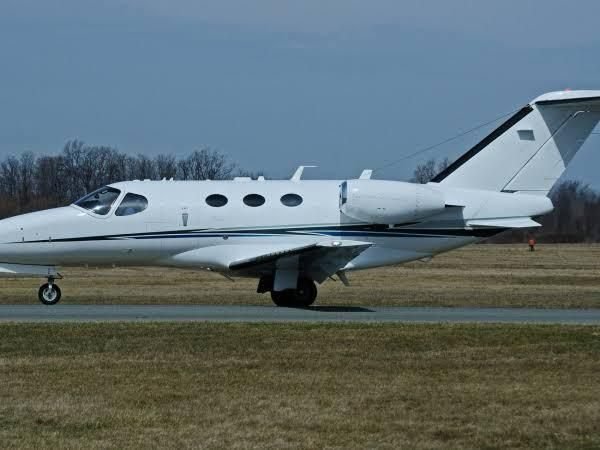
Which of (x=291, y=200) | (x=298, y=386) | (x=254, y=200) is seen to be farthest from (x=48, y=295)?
(x=298, y=386)

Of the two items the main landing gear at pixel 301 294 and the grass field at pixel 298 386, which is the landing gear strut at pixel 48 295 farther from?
the grass field at pixel 298 386

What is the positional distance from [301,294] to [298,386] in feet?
39.0

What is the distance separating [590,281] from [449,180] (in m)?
15.8

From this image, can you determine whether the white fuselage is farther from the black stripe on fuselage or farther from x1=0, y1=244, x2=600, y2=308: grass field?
x1=0, y1=244, x2=600, y2=308: grass field

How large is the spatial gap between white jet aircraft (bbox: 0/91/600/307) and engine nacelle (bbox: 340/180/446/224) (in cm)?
2

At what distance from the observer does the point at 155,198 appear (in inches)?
967

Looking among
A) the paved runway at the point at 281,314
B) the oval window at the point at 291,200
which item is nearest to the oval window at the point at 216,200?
the oval window at the point at 291,200

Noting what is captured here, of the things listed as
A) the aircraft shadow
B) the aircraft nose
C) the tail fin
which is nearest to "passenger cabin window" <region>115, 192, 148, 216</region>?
the aircraft nose

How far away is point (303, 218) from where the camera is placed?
80.6 ft

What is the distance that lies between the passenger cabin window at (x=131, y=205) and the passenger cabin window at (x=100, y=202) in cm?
21

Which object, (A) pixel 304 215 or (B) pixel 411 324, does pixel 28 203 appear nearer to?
(A) pixel 304 215

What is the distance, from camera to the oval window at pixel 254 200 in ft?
80.5

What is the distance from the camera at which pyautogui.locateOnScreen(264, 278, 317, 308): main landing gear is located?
24719 millimetres

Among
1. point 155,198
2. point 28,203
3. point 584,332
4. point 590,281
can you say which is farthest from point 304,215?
point 28,203
